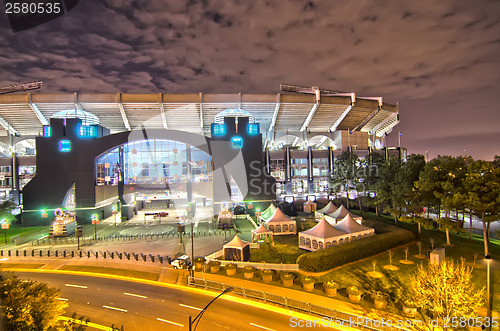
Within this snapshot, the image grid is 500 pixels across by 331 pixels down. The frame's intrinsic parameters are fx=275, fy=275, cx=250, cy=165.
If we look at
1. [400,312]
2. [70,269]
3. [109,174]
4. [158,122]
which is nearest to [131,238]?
[70,269]

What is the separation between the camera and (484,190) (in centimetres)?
2284

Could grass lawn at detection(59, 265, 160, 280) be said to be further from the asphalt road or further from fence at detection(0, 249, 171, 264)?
fence at detection(0, 249, 171, 264)

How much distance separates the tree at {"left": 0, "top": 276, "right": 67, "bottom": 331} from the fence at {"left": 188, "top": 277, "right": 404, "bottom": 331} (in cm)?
1097

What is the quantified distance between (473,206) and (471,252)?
693 cm

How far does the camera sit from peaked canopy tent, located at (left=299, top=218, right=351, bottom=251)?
90.3 ft

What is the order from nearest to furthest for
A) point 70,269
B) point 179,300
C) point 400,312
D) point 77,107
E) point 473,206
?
point 400,312 < point 179,300 < point 473,206 < point 70,269 < point 77,107

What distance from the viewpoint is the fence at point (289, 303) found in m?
16.1

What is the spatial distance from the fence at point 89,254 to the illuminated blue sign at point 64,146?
2146 centimetres

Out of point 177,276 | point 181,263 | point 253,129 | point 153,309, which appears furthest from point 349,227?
point 253,129

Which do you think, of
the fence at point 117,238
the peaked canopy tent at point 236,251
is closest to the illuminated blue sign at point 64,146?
the fence at point 117,238

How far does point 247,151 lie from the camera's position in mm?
52375

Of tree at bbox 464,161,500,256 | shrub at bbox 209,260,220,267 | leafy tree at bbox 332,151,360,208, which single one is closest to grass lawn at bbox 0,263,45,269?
shrub at bbox 209,260,220,267

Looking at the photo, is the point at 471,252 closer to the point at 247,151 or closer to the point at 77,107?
the point at 247,151

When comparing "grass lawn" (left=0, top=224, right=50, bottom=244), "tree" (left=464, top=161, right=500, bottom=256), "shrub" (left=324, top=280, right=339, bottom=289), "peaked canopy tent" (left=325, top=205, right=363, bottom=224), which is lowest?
"shrub" (left=324, top=280, right=339, bottom=289)
